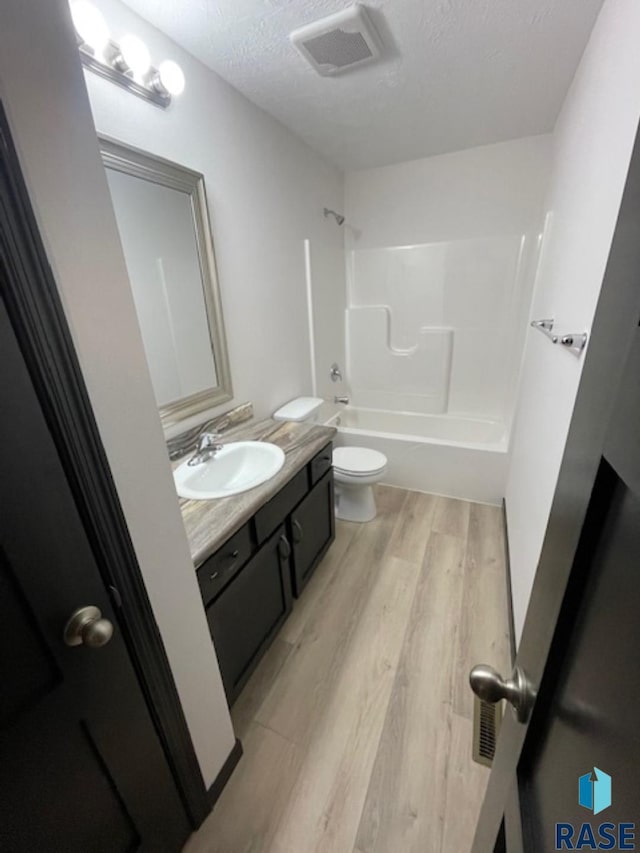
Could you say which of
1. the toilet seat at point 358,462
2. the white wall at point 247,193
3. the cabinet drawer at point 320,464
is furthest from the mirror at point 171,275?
the toilet seat at point 358,462

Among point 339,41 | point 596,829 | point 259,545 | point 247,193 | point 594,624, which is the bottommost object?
point 259,545

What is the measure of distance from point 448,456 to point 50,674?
92.9 inches

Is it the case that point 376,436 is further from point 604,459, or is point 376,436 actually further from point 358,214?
point 604,459

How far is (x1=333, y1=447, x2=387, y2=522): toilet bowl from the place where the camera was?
7.28ft

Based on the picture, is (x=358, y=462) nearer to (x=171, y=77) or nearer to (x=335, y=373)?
(x=335, y=373)

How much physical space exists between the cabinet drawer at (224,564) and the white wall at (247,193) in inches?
37.2


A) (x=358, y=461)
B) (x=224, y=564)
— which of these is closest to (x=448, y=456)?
(x=358, y=461)

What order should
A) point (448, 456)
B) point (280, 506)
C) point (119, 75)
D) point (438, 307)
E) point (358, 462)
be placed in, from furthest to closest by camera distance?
point (438, 307)
point (448, 456)
point (358, 462)
point (280, 506)
point (119, 75)

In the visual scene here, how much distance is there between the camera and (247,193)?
6.06 ft

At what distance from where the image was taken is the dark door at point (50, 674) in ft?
1.69

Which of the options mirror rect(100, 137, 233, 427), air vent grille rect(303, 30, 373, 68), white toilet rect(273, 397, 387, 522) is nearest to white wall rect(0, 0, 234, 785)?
mirror rect(100, 137, 233, 427)

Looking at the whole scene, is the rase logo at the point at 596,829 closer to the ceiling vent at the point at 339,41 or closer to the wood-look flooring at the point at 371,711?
the wood-look flooring at the point at 371,711

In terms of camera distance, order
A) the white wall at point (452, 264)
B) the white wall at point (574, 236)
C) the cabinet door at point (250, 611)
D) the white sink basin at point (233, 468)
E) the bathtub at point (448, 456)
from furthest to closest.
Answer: the white wall at point (452, 264), the bathtub at point (448, 456), the white sink basin at point (233, 468), the cabinet door at point (250, 611), the white wall at point (574, 236)

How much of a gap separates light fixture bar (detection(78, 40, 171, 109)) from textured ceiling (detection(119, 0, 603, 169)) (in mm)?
215
